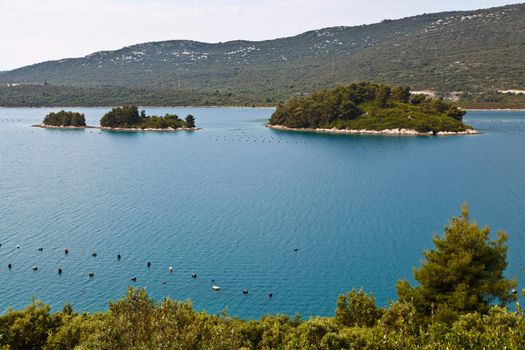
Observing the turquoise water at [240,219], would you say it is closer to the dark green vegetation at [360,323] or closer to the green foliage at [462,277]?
the dark green vegetation at [360,323]

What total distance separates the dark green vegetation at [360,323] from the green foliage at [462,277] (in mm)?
66

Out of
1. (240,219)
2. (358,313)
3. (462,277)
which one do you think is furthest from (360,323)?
(240,219)

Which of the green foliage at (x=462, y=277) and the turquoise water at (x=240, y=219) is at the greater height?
the green foliage at (x=462, y=277)

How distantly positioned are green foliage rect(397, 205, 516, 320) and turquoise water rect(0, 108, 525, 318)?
12.6m

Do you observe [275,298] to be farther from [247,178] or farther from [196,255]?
[247,178]

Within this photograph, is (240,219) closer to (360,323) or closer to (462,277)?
(360,323)

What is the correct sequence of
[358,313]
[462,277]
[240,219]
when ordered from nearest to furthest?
1. [462,277]
2. [358,313]
3. [240,219]

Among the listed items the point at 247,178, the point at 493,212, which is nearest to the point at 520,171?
the point at 493,212

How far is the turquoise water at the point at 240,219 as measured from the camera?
165 feet

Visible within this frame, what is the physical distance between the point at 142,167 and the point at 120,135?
79.1 metres

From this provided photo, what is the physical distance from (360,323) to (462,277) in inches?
304

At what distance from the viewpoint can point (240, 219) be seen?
2889 inches

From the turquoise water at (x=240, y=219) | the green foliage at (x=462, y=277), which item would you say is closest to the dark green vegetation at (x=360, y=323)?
the green foliage at (x=462, y=277)

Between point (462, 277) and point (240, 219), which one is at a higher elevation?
point (462, 277)
